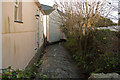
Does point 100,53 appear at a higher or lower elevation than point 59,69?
higher

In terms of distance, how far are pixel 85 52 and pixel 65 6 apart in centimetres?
372

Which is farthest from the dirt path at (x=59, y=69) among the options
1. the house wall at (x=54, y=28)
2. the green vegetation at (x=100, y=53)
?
the house wall at (x=54, y=28)

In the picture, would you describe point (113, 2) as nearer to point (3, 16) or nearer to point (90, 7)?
point (90, 7)

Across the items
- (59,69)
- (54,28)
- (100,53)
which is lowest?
(59,69)

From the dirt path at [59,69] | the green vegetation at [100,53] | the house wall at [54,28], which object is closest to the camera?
the green vegetation at [100,53]

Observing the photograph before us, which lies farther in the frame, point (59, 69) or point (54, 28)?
point (54, 28)

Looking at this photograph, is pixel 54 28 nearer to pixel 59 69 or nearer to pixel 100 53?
pixel 59 69

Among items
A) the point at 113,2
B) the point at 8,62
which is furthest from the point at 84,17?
the point at 8,62

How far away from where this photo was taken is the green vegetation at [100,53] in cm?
589

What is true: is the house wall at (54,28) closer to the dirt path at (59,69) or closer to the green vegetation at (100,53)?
the dirt path at (59,69)

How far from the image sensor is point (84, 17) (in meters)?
7.97

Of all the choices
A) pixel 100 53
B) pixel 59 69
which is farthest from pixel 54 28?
pixel 100 53

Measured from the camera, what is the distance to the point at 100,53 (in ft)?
23.2

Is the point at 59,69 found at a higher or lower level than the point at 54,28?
lower
